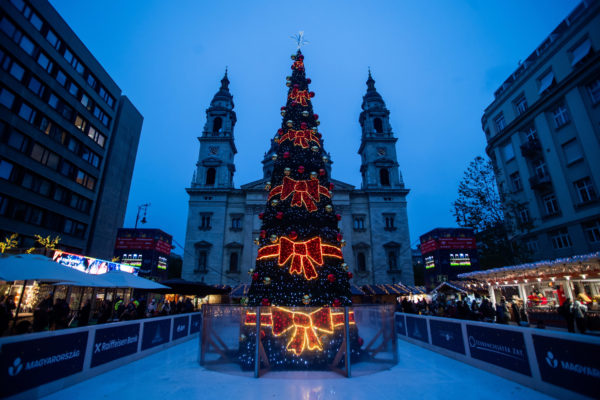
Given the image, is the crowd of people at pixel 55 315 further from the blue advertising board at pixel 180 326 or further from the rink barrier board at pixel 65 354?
the rink barrier board at pixel 65 354

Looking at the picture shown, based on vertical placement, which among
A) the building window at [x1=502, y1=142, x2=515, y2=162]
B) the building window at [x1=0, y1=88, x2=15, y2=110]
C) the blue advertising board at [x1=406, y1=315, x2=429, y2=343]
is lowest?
the blue advertising board at [x1=406, y1=315, x2=429, y2=343]

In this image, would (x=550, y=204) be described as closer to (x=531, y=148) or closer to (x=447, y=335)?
(x=531, y=148)

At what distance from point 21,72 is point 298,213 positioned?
28844 mm

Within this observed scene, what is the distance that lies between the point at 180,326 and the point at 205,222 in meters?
25.8

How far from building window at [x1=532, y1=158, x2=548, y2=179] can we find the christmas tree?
72.1 feet

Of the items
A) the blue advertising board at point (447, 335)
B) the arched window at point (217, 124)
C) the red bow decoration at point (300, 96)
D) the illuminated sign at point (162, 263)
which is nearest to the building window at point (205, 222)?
the illuminated sign at point (162, 263)

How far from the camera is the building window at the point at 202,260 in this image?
34109 mm

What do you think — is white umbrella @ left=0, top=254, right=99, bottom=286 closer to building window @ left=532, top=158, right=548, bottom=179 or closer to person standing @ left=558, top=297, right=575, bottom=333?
person standing @ left=558, top=297, right=575, bottom=333

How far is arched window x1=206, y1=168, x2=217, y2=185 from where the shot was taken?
3847 centimetres

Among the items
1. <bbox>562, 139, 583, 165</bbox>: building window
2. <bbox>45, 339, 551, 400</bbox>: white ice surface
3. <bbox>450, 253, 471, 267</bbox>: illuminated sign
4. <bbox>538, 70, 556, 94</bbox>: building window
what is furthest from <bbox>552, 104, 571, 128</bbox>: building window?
<bbox>45, 339, 551, 400</bbox>: white ice surface

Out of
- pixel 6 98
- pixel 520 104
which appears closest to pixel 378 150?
pixel 520 104

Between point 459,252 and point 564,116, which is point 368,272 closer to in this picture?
point 459,252

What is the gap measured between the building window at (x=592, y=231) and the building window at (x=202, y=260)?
116 ft

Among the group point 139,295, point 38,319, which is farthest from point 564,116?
point 139,295
